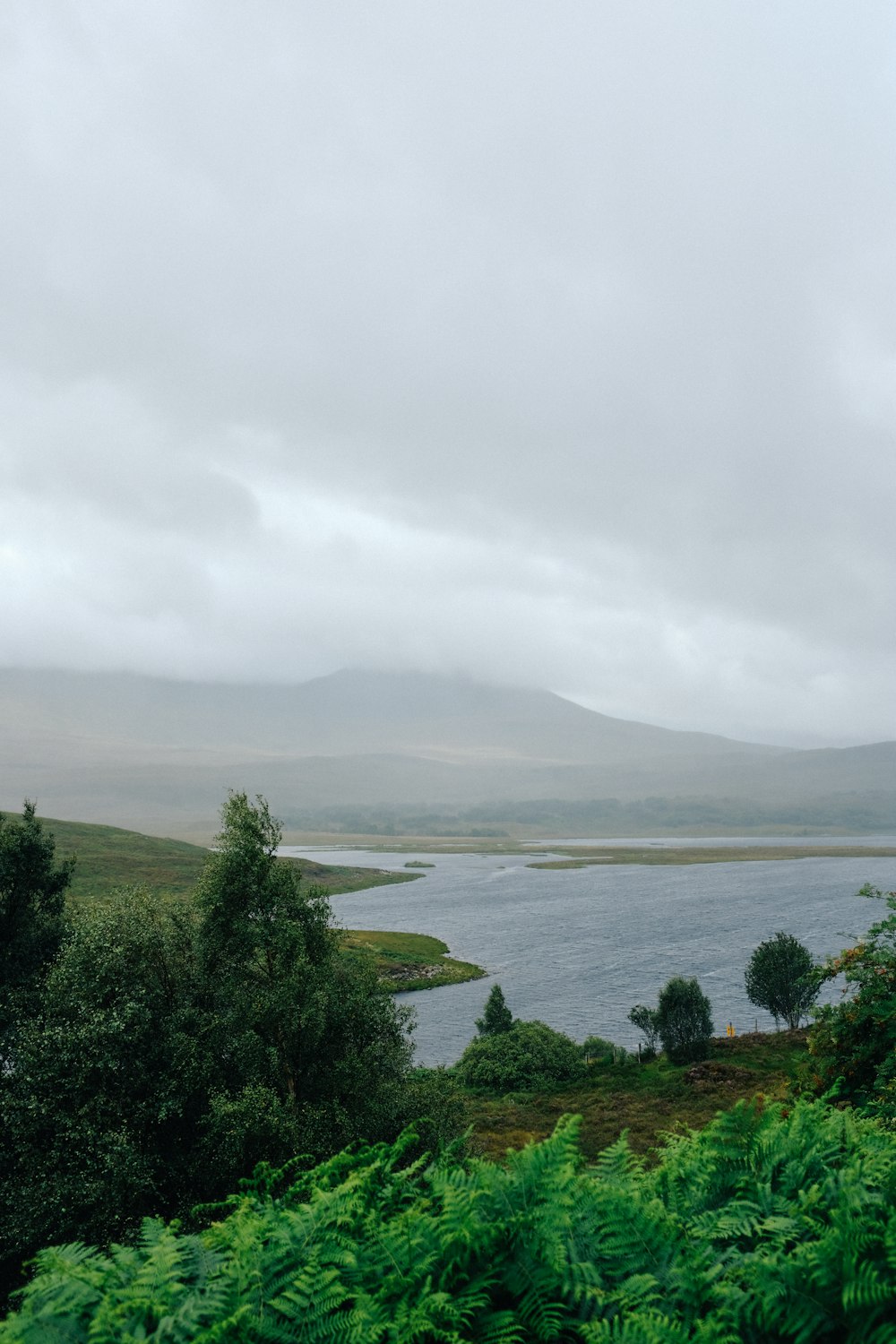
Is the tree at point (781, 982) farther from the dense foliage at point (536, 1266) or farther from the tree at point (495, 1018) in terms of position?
the dense foliage at point (536, 1266)

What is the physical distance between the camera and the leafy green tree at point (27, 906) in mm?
32625

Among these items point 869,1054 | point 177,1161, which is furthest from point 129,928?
point 869,1054

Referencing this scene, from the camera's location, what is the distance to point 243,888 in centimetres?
2936

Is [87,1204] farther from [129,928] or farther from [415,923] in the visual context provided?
[415,923]

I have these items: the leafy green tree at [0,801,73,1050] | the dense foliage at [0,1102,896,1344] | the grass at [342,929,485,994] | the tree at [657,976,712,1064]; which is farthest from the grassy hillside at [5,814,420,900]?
the dense foliage at [0,1102,896,1344]

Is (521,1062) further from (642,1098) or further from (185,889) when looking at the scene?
(185,889)

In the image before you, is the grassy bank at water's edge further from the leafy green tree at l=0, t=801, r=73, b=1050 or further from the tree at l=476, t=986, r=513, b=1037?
the tree at l=476, t=986, r=513, b=1037

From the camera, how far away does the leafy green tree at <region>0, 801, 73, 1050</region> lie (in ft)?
107

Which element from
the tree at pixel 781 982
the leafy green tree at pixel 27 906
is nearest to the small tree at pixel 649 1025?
the tree at pixel 781 982

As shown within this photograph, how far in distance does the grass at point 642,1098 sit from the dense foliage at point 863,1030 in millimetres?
23974

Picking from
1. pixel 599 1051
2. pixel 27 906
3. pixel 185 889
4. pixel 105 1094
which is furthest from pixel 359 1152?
pixel 185 889

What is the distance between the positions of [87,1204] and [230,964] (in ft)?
27.5

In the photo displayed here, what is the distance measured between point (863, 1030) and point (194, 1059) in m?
20.9

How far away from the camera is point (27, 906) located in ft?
112
